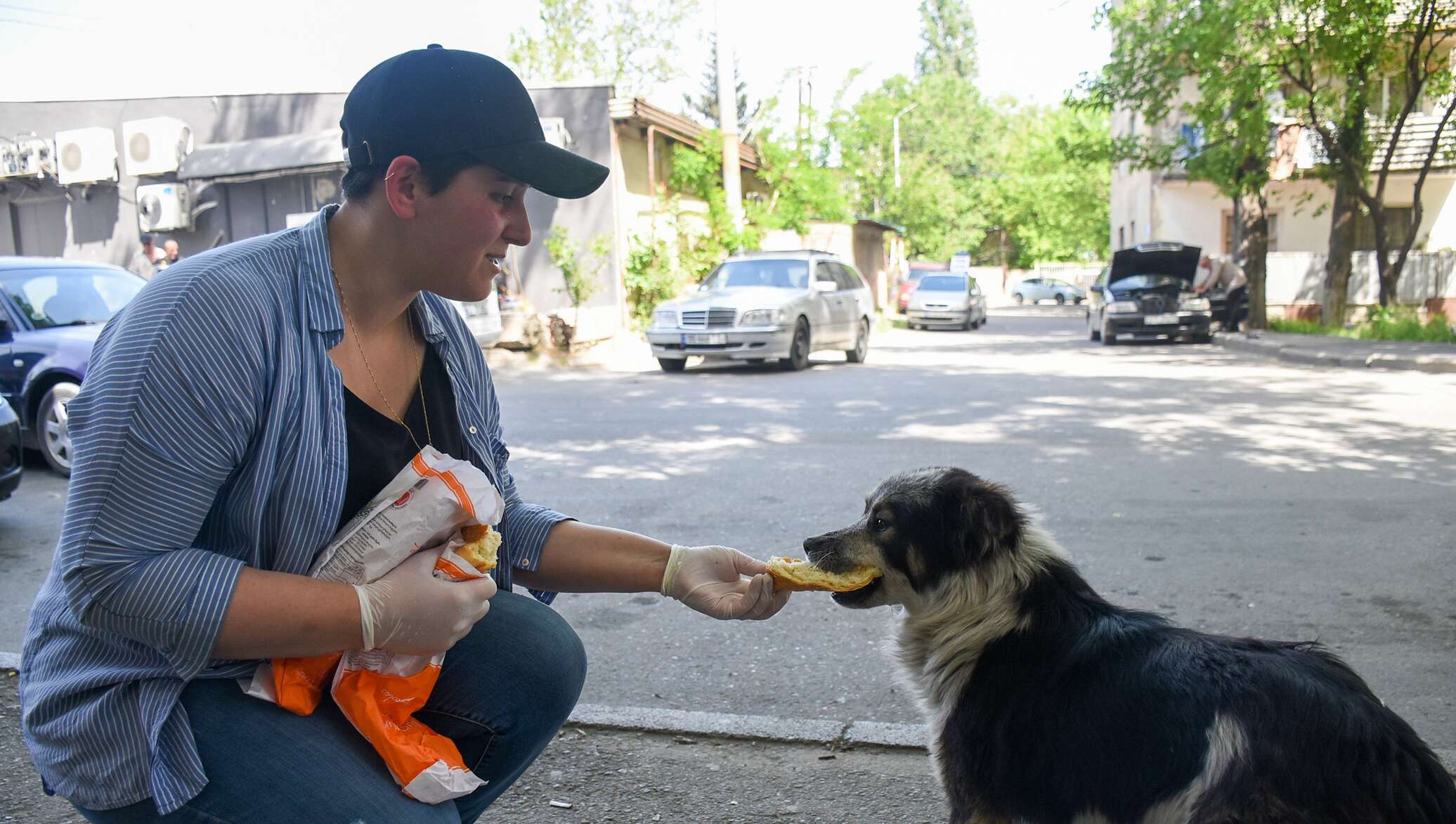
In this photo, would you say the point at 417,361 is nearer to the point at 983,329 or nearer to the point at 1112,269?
the point at 1112,269

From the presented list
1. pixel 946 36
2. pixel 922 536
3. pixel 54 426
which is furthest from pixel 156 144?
pixel 946 36

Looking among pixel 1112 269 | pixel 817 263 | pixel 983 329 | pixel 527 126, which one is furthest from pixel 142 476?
pixel 983 329

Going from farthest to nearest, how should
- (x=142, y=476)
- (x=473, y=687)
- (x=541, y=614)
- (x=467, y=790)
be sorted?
(x=541, y=614) < (x=473, y=687) < (x=467, y=790) < (x=142, y=476)

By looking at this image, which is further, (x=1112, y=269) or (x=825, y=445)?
(x=1112, y=269)

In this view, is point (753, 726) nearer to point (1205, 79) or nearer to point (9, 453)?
point (9, 453)

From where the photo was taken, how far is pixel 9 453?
23.4ft

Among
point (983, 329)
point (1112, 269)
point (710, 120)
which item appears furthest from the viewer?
point (710, 120)

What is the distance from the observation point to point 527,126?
2199 mm

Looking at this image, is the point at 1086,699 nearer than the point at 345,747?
No

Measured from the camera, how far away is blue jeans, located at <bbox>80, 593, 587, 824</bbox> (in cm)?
185

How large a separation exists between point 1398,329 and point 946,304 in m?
13.0

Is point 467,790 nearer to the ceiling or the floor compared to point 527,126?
nearer to the floor

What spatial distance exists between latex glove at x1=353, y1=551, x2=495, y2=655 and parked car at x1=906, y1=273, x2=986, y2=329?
1176 inches

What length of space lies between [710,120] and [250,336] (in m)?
62.2
